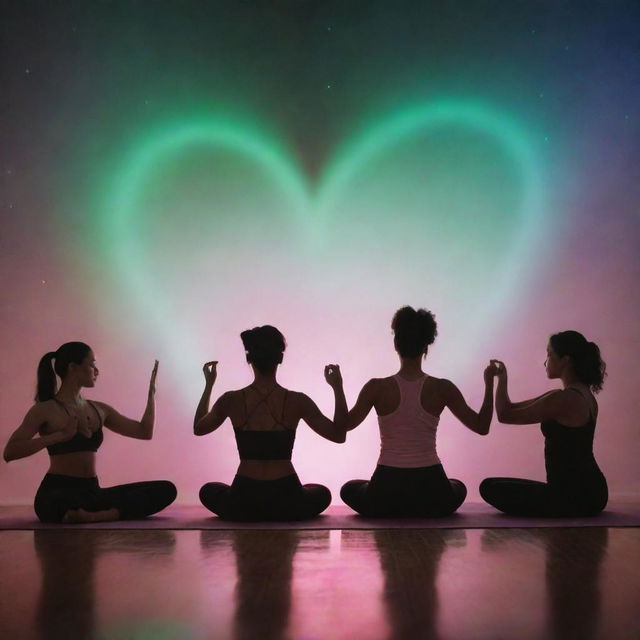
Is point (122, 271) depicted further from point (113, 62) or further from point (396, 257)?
point (396, 257)

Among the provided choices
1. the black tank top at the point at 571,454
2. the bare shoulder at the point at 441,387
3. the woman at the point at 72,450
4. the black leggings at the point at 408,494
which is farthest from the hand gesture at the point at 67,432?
the black tank top at the point at 571,454

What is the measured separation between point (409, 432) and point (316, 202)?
6.05ft

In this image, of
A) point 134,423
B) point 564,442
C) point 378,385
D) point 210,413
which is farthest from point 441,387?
point 134,423

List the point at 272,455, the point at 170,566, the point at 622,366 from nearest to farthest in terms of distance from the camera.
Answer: the point at 170,566, the point at 272,455, the point at 622,366

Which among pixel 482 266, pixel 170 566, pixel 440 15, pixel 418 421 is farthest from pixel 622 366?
pixel 170 566

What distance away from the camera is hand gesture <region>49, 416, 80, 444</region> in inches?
Result: 144

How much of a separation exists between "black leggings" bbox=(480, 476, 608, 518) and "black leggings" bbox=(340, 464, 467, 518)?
0.73ft

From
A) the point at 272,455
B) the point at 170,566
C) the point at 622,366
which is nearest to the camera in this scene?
the point at 170,566

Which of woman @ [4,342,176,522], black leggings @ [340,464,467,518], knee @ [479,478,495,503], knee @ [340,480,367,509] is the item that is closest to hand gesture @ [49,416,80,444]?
woman @ [4,342,176,522]

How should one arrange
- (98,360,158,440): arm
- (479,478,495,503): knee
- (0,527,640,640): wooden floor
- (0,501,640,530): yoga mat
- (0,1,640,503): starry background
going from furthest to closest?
(0,1,640,503): starry background, (98,360,158,440): arm, (479,478,495,503): knee, (0,501,640,530): yoga mat, (0,527,640,640): wooden floor

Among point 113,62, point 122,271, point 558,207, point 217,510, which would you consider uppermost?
point 113,62

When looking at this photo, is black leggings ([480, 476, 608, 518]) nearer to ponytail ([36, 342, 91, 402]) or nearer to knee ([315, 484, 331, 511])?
knee ([315, 484, 331, 511])

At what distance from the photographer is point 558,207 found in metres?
5.07

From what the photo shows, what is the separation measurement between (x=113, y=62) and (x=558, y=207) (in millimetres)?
2644
